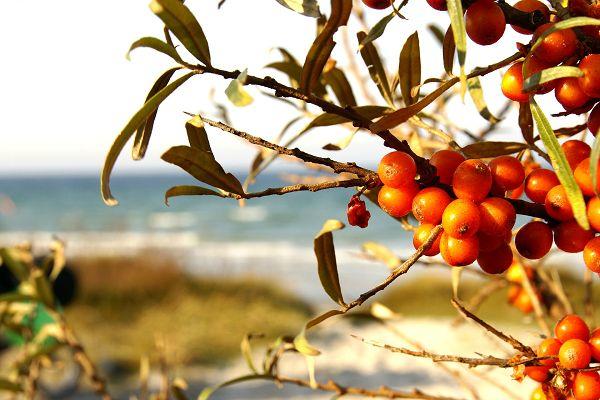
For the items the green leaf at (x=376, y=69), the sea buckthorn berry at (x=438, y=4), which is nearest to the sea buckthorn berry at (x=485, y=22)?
the sea buckthorn berry at (x=438, y=4)

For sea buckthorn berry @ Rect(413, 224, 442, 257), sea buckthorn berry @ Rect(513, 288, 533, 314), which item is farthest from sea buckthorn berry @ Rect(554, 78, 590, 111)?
sea buckthorn berry @ Rect(513, 288, 533, 314)

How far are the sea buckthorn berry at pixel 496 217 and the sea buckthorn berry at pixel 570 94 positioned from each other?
72 millimetres

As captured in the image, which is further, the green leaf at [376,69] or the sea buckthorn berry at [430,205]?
the green leaf at [376,69]

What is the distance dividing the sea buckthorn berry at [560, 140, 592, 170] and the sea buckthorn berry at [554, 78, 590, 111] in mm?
26

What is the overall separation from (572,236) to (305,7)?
0.72ft

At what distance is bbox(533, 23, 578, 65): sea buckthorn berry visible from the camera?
1.09 feet

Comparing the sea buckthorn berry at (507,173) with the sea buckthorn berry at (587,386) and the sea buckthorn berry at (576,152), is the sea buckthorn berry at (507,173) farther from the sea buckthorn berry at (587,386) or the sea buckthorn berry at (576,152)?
the sea buckthorn berry at (587,386)

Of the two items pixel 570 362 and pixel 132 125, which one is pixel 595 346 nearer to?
pixel 570 362

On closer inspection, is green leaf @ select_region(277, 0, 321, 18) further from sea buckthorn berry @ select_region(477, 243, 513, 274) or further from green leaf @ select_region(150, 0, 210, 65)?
sea buckthorn berry @ select_region(477, 243, 513, 274)

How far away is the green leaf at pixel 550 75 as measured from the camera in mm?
303

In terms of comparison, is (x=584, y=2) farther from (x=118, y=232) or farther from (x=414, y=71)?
(x=118, y=232)

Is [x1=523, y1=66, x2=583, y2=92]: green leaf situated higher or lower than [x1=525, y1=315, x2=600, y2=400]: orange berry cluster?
higher

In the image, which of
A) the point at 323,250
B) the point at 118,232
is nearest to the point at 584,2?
the point at 323,250

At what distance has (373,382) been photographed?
18.4 ft
